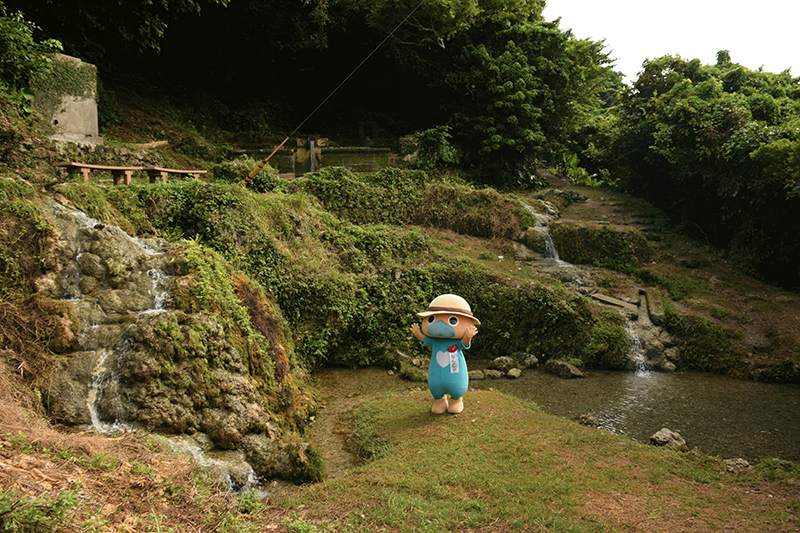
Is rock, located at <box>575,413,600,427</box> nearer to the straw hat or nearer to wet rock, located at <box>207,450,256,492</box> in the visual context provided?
the straw hat

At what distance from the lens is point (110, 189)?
870 cm

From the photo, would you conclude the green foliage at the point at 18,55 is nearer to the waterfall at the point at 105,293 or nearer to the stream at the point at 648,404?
the waterfall at the point at 105,293

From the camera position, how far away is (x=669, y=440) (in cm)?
716

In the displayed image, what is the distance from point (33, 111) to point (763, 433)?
1431cm

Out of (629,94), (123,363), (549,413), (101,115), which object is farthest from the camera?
(629,94)

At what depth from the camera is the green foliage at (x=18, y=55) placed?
28.1 ft

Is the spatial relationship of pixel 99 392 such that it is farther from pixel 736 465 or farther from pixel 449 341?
pixel 736 465

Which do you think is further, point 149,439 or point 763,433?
point 763,433

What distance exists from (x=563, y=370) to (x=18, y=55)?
12.3 metres

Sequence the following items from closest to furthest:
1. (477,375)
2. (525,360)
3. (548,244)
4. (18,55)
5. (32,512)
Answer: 1. (32,512)
2. (18,55)
3. (477,375)
4. (525,360)
5. (548,244)

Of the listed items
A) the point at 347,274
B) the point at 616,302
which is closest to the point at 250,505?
the point at 347,274

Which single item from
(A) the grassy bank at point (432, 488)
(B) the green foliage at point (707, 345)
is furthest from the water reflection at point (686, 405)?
(A) the grassy bank at point (432, 488)

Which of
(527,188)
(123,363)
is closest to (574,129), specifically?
(527,188)

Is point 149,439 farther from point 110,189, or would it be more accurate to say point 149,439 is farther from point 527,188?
point 527,188
